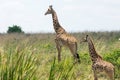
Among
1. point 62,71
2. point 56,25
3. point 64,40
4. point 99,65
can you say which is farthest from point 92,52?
point 62,71

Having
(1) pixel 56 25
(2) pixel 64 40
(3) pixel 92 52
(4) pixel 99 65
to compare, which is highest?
(1) pixel 56 25

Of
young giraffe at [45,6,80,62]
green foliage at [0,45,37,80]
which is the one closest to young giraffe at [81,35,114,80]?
young giraffe at [45,6,80,62]

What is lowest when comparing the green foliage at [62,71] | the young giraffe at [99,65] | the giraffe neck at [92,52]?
the young giraffe at [99,65]

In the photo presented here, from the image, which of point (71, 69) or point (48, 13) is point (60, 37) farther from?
point (71, 69)

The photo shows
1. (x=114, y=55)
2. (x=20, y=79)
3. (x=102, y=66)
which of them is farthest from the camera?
(x=114, y=55)

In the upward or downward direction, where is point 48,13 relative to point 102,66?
upward

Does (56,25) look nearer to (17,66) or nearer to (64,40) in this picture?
(64,40)

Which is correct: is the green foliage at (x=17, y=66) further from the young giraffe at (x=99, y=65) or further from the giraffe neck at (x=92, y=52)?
the giraffe neck at (x=92, y=52)

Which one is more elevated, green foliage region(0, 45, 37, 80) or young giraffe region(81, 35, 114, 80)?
green foliage region(0, 45, 37, 80)

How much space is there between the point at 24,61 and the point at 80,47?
15.8 metres

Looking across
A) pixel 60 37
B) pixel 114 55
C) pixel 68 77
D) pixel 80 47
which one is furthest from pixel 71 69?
pixel 80 47

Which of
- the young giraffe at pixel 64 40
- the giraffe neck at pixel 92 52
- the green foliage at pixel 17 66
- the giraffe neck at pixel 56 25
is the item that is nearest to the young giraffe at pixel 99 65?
the giraffe neck at pixel 92 52

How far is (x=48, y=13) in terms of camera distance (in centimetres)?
1527

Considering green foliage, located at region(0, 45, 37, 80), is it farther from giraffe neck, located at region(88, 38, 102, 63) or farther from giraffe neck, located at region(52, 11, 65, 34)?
giraffe neck, located at region(52, 11, 65, 34)
